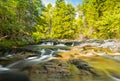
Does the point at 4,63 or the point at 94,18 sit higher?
the point at 94,18

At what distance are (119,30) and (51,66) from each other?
2721 cm

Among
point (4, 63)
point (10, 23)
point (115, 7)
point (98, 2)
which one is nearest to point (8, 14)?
point (10, 23)

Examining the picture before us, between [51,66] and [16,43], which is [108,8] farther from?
[51,66]

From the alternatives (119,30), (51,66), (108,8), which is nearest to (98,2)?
(108,8)

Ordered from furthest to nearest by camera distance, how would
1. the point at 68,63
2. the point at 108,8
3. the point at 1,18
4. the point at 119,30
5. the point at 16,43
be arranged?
the point at 108,8 < the point at 119,30 < the point at 16,43 < the point at 1,18 < the point at 68,63

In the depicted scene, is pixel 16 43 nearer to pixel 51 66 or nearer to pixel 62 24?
pixel 51 66

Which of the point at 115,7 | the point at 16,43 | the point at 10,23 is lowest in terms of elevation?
the point at 16,43

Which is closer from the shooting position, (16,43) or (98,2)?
(16,43)

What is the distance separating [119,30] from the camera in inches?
1453

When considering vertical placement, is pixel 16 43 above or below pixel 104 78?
above

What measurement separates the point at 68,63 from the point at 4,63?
4246 millimetres

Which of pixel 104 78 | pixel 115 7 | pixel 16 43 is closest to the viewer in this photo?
pixel 104 78

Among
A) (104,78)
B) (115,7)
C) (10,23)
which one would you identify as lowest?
(104,78)

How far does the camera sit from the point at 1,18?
628 inches
